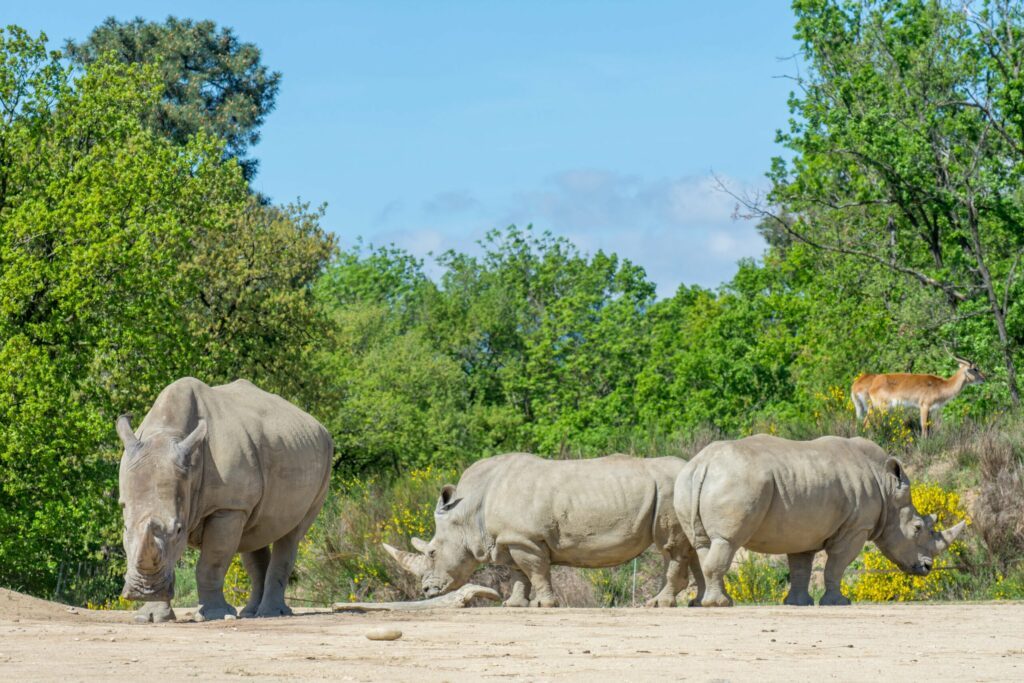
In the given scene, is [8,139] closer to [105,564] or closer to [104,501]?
[104,501]

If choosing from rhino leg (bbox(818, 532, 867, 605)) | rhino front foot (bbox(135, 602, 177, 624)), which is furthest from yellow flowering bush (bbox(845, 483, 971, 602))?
rhino front foot (bbox(135, 602, 177, 624))

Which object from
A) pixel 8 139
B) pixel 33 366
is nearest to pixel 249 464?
pixel 33 366

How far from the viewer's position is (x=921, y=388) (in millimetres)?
29734

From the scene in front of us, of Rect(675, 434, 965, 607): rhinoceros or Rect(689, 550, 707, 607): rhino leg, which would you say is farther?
Rect(689, 550, 707, 607): rhino leg

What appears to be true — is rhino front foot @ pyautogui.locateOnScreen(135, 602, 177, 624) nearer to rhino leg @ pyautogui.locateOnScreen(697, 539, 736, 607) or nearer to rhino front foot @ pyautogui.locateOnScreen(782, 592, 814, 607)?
rhino leg @ pyautogui.locateOnScreen(697, 539, 736, 607)

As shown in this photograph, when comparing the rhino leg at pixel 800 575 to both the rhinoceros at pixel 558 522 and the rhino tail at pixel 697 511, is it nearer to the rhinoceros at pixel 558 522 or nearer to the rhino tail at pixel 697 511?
the rhinoceros at pixel 558 522

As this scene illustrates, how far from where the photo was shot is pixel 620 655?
9320 mm

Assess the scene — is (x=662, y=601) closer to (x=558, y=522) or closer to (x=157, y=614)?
(x=558, y=522)

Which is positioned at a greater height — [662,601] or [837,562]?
[837,562]

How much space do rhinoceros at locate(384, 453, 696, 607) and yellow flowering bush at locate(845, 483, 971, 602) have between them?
13.2 ft

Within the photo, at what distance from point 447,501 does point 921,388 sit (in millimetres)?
16383

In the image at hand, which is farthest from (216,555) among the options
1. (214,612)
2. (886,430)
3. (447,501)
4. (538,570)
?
(886,430)

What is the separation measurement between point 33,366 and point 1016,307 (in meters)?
17.1

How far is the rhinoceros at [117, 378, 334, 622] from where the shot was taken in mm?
12477
